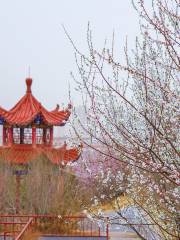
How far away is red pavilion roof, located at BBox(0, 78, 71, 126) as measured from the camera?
1862 centimetres

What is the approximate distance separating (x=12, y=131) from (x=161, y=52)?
1511 centimetres

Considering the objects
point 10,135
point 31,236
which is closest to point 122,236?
point 31,236

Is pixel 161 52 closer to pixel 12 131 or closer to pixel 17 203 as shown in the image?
pixel 17 203

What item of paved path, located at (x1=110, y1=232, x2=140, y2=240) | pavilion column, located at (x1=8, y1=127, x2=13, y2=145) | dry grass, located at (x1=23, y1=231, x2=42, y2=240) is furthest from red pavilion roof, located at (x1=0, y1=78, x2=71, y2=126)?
dry grass, located at (x1=23, y1=231, x2=42, y2=240)

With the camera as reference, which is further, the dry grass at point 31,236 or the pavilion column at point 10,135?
the pavilion column at point 10,135

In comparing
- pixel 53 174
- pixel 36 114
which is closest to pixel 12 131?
pixel 36 114

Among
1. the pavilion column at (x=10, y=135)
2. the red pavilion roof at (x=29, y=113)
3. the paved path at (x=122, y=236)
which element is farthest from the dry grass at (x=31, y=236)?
the pavilion column at (x=10, y=135)

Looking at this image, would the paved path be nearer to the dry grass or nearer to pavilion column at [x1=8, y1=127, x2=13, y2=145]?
the dry grass

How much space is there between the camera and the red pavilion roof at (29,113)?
18.6 meters

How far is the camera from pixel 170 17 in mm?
3682

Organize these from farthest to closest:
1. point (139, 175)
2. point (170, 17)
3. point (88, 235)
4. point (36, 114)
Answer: point (36, 114)
point (88, 235)
point (139, 175)
point (170, 17)

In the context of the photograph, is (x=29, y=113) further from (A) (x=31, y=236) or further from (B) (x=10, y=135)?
(A) (x=31, y=236)

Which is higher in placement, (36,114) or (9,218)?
(36,114)

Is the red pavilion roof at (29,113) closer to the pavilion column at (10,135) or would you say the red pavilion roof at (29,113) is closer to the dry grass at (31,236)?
the pavilion column at (10,135)
